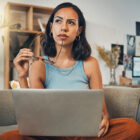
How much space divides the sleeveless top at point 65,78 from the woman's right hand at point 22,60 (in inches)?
6.7

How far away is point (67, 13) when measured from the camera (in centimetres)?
123

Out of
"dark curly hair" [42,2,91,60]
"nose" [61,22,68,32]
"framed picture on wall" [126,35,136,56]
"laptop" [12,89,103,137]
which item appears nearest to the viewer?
"laptop" [12,89,103,137]

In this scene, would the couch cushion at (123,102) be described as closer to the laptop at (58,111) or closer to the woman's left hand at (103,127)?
the woman's left hand at (103,127)

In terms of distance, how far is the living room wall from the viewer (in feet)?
12.5

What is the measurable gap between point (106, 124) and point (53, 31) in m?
0.56

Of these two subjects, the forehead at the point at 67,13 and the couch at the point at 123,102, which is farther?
the couch at the point at 123,102

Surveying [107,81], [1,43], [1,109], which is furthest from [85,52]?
[107,81]

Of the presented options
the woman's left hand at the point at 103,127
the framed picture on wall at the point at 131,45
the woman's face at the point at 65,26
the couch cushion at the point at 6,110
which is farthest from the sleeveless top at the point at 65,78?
the framed picture on wall at the point at 131,45

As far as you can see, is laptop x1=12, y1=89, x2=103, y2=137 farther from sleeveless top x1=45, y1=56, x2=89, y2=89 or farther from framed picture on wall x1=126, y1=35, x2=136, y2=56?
framed picture on wall x1=126, y1=35, x2=136, y2=56

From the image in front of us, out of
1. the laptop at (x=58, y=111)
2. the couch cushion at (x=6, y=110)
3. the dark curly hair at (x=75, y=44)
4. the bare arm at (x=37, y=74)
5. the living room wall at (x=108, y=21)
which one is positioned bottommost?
the couch cushion at (x=6, y=110)

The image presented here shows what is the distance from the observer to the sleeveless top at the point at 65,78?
1.20 meters

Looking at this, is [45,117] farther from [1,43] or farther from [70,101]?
[1,43]

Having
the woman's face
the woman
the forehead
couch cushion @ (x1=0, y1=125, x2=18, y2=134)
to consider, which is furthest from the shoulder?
couch cushion @ (x1=0, y1=125, x2=18, y2=134)

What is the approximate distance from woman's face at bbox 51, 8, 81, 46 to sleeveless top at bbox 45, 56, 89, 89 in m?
0.14
